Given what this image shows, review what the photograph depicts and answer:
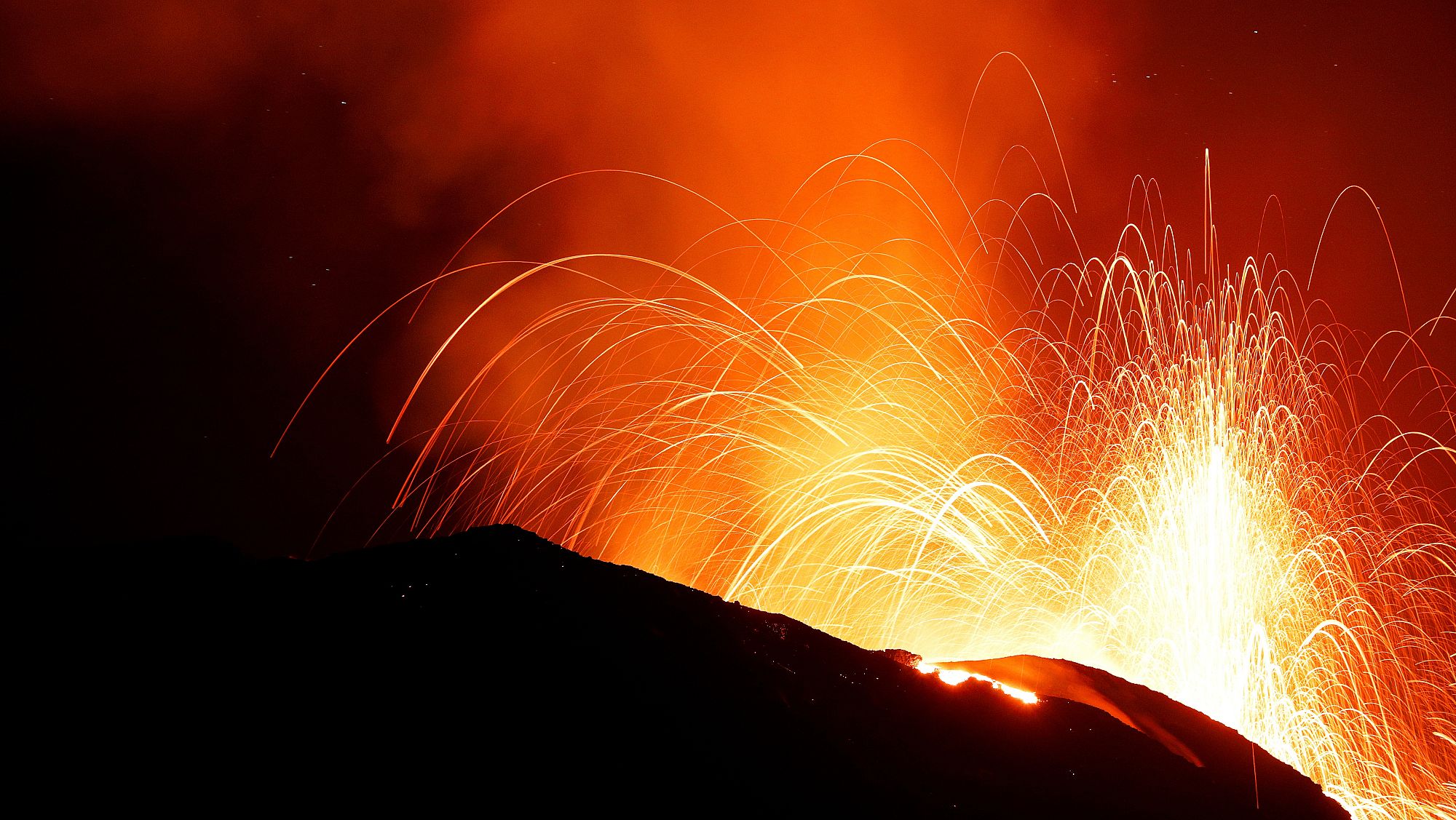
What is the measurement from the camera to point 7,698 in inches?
210

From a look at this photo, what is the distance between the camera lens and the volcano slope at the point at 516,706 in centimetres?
525

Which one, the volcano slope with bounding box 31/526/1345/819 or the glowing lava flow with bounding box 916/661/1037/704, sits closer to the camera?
the volcano slope with bounding box 31/526/1345/819

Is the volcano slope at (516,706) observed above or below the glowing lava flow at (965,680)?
below

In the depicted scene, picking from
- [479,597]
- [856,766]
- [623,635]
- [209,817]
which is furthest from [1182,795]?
[209,817]

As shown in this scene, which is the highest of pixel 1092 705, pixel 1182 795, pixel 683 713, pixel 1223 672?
pixel 1223 672

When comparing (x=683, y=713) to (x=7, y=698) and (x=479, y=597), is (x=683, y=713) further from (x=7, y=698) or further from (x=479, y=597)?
(x=7, y=698)

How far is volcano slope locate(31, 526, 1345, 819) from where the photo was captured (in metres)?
5.25

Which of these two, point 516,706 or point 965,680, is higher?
point 965,680

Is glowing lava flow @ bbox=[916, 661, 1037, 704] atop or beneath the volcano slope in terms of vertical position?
atop

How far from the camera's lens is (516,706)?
591 cm

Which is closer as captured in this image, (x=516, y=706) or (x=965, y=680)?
(x=516, y=706)

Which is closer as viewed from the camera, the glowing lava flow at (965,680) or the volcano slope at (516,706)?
the volcano slope at (516,706)

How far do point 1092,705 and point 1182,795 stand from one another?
132 cm

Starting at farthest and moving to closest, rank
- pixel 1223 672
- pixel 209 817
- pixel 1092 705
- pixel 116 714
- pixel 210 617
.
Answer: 1. pixel 1223 672
2. pixel 1092 705
3. pixel 210 617
4. pixel 116 714
5. pixel 209 817
